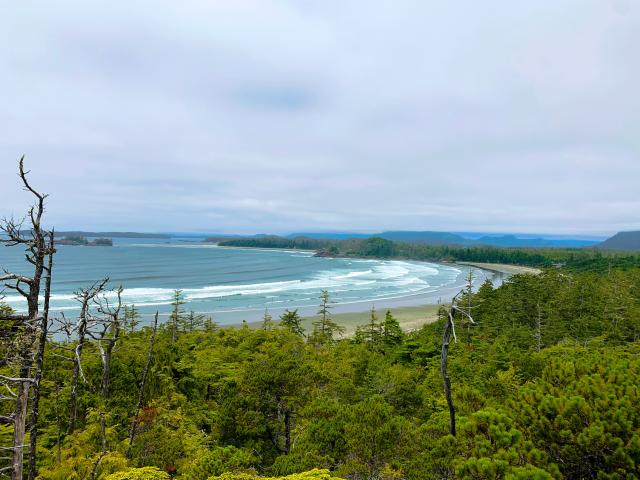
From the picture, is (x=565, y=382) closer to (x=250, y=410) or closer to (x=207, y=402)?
(x=250, y=410)

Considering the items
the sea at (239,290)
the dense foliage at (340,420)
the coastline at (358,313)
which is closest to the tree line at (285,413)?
the dense foliage at (340,420)

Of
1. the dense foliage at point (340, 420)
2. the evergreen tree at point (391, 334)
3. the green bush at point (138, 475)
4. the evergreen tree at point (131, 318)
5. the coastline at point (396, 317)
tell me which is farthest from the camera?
the coastline at point (396, 317)

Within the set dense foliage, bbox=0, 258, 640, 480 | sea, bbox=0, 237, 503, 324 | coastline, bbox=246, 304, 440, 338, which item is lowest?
coastline, bbox=246, 304, 440, 338

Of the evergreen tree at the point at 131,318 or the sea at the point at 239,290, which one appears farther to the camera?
the sea at the point at 239,290

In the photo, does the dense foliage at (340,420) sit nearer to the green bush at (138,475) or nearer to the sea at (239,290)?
the green bush at (138,475)

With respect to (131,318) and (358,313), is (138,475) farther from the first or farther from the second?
(358,313)

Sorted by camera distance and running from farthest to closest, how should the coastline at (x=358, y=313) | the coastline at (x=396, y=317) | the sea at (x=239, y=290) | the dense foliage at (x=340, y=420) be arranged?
1. the sea at (x=239, y=290)
2. the coastline at (x=358, y=313)
3. the coastline at (x=396, y=317)
4. the dense foliage at (x=340, y=420)

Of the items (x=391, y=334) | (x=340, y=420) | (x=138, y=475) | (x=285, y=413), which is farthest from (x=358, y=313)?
(x=138, y=475)

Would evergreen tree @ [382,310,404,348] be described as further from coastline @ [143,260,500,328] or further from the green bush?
the green bush

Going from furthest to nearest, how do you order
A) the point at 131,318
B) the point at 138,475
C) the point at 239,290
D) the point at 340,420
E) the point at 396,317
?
the point at 239,290
the point at 396,317
the point at 131,318
the point at 340,420
the point at 138,475

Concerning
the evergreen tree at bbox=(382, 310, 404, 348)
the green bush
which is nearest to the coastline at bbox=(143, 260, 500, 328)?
the evergreen tree at bbox=(382, 310, 404, 348)

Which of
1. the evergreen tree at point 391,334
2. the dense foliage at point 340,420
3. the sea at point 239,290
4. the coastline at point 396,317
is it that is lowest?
the coastline at point 396,317

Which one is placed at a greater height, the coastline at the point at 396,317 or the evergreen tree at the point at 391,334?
the evergreen tree at the point at 391,334

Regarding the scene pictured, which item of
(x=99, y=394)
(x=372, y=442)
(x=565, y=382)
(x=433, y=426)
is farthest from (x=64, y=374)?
(x=565, y=382)
